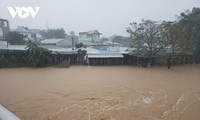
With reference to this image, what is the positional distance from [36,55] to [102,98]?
7.70m

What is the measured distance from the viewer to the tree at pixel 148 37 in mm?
12688

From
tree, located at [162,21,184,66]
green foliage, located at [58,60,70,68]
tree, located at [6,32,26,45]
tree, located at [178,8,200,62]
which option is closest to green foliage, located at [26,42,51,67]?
green foliage, located at [58,60,70,68]

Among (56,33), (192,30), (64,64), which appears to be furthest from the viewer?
(56,33)

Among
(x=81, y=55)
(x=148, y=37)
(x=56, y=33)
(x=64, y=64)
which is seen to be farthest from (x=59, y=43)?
(x=148, y=37)

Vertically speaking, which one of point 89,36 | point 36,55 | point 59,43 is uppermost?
point 89,36

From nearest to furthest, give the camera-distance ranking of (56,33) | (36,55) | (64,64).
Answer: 1. (36,55)
2. (64,64)
3. (56,33)

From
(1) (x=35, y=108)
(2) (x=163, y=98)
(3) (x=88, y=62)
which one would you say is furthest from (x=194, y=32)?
(1) (x=35, y=108)

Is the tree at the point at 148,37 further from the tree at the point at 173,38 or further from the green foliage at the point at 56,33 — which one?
the green foliage at the point at 56,33

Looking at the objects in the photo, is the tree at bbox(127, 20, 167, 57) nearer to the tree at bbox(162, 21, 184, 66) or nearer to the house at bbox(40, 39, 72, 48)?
the tree at bbox(162, 21, 184, 66)

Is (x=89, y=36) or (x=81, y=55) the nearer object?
(x=81, y=55)

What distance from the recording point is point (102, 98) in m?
6.41

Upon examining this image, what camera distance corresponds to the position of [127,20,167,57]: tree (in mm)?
12688

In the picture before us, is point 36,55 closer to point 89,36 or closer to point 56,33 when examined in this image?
point 56,33

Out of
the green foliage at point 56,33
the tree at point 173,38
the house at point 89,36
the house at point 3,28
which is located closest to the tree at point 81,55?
the tree at point 173,38
